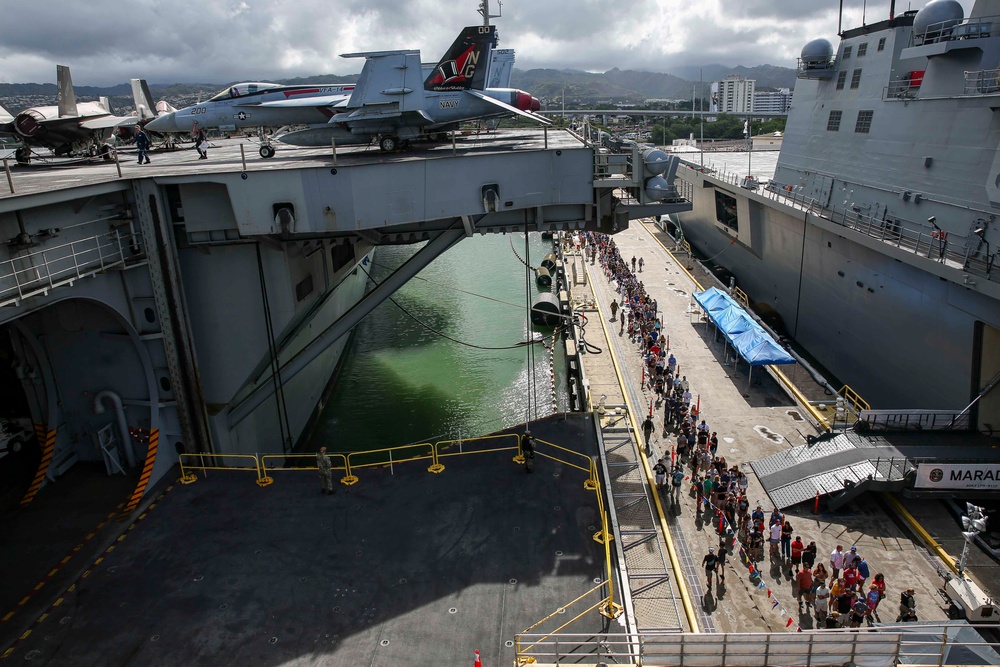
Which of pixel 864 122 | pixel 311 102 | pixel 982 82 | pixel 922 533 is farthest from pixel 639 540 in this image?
pixel 864 122

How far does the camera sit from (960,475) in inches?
630

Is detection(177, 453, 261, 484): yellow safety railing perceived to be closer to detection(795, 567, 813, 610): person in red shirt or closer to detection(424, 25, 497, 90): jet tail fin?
detection(795, 567, 813, 610): person in red shirt

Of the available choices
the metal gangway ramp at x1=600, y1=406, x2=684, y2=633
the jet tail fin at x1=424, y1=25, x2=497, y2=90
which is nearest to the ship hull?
the metal gangway ramp at x1=600, y1=406, x2=684, y2=633

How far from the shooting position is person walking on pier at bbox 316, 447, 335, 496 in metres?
12.9

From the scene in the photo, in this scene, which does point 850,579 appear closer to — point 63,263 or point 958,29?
point 63,263

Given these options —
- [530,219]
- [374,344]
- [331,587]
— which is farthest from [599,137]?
[374,344]

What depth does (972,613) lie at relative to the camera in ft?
41.9

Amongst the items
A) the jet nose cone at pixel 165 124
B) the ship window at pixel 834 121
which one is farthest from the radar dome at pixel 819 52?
the jet nose cone at pixel 165 124

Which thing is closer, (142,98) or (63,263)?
(63,263)

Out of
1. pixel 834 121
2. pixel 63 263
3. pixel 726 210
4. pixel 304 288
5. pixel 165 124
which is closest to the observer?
pixel 63 263

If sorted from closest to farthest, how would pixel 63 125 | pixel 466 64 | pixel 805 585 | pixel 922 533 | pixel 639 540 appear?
pixel 805 585, pixel 639 540, pixel 922 533, pixel 466 64, pixel 63 125

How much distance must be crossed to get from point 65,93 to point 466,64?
1542cm

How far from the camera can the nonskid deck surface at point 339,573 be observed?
938 centimetres

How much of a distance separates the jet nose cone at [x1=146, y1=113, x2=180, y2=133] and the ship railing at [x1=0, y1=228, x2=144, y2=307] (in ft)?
37.7
